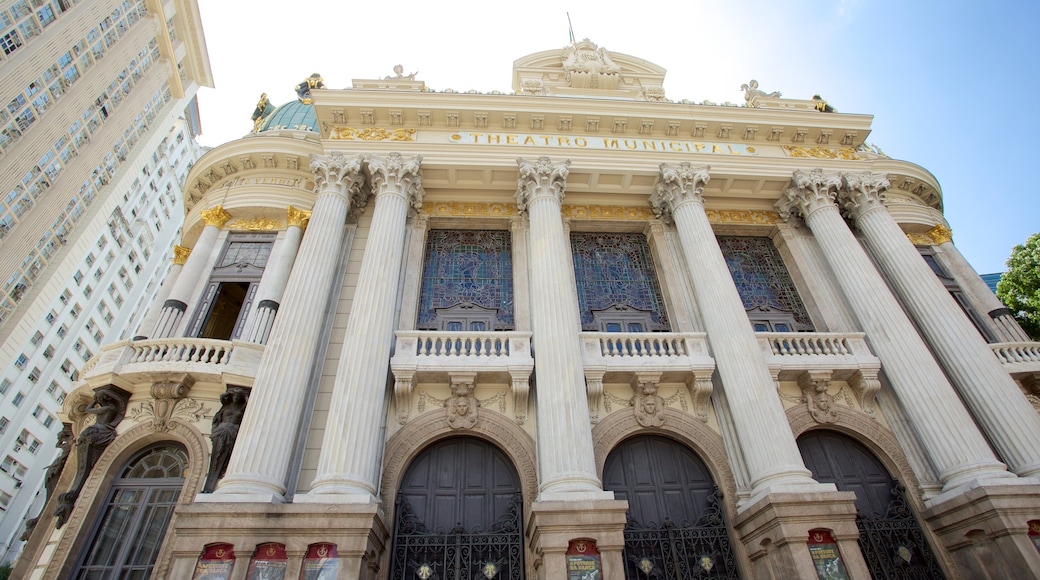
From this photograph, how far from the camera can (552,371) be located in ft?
35.3

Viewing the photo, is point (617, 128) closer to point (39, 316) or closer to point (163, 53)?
point (163, 53)

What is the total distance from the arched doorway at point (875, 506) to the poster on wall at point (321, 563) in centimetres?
1005

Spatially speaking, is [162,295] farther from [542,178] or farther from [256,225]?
[542,178]

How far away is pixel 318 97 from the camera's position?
574 inches

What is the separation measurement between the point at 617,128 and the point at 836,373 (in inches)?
349

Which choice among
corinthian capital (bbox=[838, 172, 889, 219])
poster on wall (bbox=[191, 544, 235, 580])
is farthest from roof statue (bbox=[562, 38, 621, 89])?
poster on wall (bbox=[191, 544, 235, 580])

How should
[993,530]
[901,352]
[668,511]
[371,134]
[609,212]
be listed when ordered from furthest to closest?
1. [609,212]
2. [371,134]
3. [901,352]
4. [668,511]
5. [993,530]

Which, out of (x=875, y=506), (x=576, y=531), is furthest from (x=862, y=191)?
(x=576, y=531)

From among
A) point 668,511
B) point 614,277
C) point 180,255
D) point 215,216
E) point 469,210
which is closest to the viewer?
point 668,511

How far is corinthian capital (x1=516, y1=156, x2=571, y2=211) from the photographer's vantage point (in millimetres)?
14047

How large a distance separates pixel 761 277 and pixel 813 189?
9.43 feet

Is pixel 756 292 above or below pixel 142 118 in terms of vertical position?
below

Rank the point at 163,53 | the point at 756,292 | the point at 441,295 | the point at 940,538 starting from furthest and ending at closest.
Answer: the point at 163,53 < the point at 756,292 < the point at 441,295 < the point at 940,538

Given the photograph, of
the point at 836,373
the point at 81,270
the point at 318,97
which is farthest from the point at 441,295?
the point at 81,270
